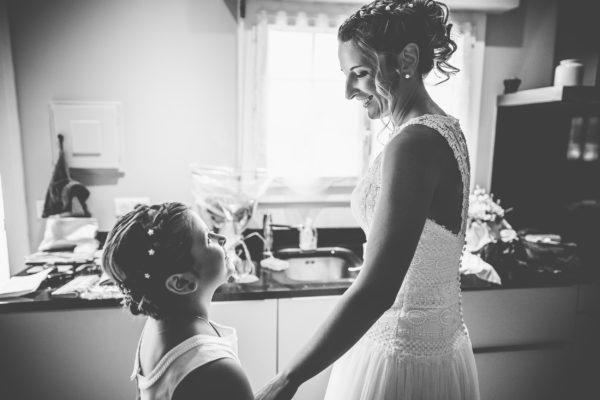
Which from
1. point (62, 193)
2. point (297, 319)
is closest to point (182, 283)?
point (297, 319)

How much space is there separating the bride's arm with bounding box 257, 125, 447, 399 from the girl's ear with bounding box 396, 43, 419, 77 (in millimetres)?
203

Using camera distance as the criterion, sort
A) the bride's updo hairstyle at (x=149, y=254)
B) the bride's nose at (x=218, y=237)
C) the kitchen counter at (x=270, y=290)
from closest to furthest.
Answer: the bride's updo hairstyle at (x=149, y=254), the bride's nose at (x=218, y=237), the kitchen counter at (x=270, y=290)

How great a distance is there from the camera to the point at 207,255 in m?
0.93

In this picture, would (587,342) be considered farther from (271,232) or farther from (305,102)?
(305,102)

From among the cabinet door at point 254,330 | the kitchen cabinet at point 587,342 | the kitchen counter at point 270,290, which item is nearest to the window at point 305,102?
the kitchen counter at point 270,290

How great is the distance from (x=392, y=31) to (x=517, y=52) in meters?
2.00

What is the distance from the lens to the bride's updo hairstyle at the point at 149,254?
0.84 meters

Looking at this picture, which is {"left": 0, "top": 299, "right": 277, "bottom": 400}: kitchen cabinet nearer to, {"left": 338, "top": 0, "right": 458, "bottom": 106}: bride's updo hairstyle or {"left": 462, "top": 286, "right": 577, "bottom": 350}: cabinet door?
{"left": 462, "top": 286, "right": 577, "bottom": 350}: cabinet door

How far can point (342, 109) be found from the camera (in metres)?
2.25

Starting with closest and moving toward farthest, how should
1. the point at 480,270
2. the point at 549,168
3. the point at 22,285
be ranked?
the point at 22,285 < the point at 480,270 < the point at 549,168

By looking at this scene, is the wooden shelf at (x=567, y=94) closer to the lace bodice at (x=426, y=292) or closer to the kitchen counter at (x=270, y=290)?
the kitchen counter at (x=270, y=290)

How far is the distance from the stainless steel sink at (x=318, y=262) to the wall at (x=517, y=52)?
3.39 feet

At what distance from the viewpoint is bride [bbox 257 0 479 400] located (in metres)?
0.72

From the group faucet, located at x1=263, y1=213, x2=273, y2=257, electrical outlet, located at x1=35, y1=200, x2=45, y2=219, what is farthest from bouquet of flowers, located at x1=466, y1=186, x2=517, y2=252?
electrical outlet, located at x1=35, y1=200, x2=45, y2=219
